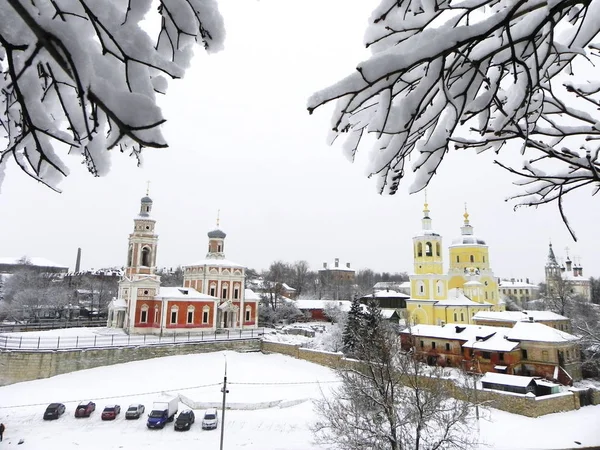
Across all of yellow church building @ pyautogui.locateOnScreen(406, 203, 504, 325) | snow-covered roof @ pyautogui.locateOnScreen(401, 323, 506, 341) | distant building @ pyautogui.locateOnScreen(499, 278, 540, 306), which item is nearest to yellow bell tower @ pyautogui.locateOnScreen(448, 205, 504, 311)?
yellow church building @ pyautogui.locateOnScreen(406, 203, 504, 325)

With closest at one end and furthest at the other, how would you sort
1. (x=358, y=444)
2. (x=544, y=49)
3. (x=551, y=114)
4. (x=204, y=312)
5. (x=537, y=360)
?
(x=544, y=49), (x=551, y=114), (x=358, y=444), (x=537, y=360), (x=204, y=312)

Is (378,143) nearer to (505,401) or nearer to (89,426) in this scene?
(89,426)

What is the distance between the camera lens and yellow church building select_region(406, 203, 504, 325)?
3516cm

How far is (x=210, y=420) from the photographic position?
1397 centimetres

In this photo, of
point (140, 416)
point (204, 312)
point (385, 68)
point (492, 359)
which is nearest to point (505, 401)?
point (492, 359)

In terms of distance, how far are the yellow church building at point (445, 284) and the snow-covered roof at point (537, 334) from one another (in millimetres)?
10876

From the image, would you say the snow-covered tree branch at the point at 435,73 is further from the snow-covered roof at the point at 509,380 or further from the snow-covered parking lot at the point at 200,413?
the snow-covered roof at the point at 509,380

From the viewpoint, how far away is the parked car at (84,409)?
48.2 ft

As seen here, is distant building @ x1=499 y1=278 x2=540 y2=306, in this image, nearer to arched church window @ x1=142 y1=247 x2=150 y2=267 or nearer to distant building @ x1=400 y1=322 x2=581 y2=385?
distant building @ x1=400 y1=322 x2=581 y2=385

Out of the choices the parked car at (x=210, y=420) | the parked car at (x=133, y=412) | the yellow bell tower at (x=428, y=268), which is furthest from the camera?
the yellow bell tower at (x=428, y=268)

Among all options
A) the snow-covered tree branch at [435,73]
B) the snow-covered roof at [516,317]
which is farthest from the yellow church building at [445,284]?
the snow-covered tree branch at [435,73]

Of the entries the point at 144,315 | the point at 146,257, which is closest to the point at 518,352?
the point at 144,315

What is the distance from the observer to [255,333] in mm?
31891

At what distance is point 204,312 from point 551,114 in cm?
3066
